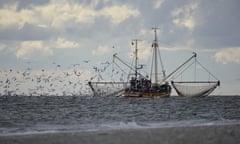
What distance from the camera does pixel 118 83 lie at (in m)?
164

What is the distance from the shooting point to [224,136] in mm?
10453

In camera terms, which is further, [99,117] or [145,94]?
[145,94]

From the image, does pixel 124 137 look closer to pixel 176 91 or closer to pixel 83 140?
pixel 83 140

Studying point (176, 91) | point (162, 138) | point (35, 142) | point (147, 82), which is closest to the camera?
point (35, 142)

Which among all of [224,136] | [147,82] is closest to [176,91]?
[147,82]

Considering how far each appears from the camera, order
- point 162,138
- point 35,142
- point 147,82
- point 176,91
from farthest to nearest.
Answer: point 176,91, point 147,82, point 162,138, point 35,142

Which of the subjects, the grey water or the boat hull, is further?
the boat hull

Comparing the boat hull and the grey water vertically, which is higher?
the boat hull

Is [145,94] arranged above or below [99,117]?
above

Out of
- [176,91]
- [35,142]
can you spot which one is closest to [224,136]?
[35,142]

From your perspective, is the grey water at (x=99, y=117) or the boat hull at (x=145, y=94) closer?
the grey water at (x=99, y=117)

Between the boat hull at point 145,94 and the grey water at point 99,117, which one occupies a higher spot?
the boat hull at point 145,94

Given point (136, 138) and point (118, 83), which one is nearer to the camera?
point (136, 138)

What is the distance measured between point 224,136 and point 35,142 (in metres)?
3.95
